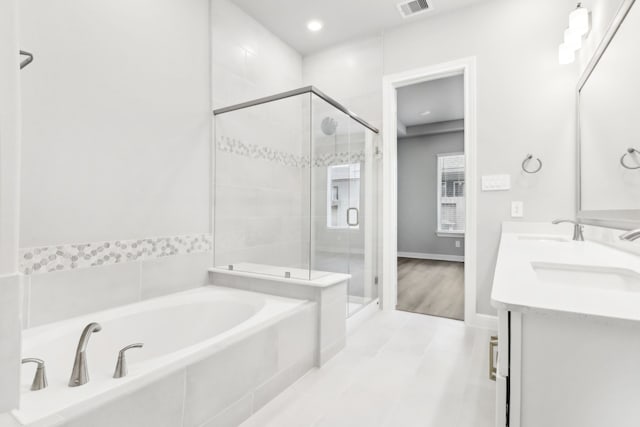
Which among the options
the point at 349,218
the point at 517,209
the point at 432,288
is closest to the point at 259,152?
the point at 349,218

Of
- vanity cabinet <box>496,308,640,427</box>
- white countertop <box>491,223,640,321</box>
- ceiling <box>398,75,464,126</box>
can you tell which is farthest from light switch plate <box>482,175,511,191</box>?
vanity cabinet <box>496,308,640,427</box>

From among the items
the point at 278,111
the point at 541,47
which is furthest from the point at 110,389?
the point at 541,47

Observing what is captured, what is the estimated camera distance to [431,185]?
6.39 m

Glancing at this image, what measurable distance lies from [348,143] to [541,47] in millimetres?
1607

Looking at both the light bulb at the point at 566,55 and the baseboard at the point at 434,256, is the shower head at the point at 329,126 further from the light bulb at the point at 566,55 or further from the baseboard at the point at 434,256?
the baseboard at the point at 434,256

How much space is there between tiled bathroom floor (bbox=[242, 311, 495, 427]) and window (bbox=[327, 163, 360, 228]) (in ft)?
3.08

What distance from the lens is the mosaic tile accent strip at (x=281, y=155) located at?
2.48m

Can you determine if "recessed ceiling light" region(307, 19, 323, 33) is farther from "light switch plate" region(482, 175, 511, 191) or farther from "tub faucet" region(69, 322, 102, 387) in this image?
"tub faucet" region(69, 322, 102, 387)

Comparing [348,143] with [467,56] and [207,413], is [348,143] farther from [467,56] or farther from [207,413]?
[207,413]

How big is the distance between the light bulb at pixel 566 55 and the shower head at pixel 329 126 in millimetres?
1621

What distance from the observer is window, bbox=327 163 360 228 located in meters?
2.69

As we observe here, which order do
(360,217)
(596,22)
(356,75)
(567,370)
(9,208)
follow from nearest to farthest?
(9,208) → (567,370) → (596,22) → (360,217) → (356,75)

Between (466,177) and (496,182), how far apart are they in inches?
8.8

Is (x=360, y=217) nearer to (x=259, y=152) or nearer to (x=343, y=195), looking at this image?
(x=343, y=195)
